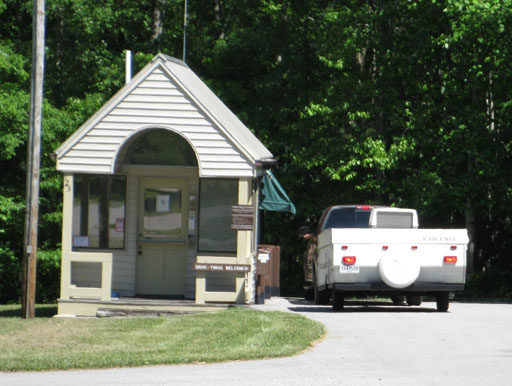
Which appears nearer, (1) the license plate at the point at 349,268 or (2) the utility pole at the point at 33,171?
(1) the license plate at the point at 349,268

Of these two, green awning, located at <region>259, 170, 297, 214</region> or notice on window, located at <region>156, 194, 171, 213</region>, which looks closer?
notice on window, located at <region>156, 194, 171, 213</region>

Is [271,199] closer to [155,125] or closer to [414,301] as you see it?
[414,301]

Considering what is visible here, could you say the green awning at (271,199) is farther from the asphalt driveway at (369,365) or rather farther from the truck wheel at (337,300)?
the asphalt driveway at (369,365)

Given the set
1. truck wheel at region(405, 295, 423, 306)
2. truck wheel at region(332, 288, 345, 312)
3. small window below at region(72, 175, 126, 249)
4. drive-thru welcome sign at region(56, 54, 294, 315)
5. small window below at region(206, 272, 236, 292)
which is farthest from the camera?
truck wheel at region(405, 295, 423, 306)

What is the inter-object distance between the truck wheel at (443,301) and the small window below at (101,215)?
6650 mm

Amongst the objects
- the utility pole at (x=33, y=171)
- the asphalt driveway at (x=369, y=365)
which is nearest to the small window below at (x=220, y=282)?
the utility pole at (x=33, y=171)

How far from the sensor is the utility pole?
18.2 m

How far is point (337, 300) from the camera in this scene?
17.9 meters

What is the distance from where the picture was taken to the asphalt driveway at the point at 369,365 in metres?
9.84

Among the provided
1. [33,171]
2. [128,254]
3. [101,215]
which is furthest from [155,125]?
[128,254]

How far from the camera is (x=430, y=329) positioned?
14.6 metres

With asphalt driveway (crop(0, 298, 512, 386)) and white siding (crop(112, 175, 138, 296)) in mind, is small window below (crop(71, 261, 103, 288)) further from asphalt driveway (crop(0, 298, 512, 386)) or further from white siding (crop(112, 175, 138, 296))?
asphalt driveway (crop(0, 298, 512, 386))

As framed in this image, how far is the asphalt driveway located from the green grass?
0.38 metres

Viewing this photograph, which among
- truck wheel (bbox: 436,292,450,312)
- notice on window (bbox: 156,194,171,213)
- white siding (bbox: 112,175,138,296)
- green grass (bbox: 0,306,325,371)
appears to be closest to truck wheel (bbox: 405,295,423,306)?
truck wheel (bbox: 436,292,450,312)
